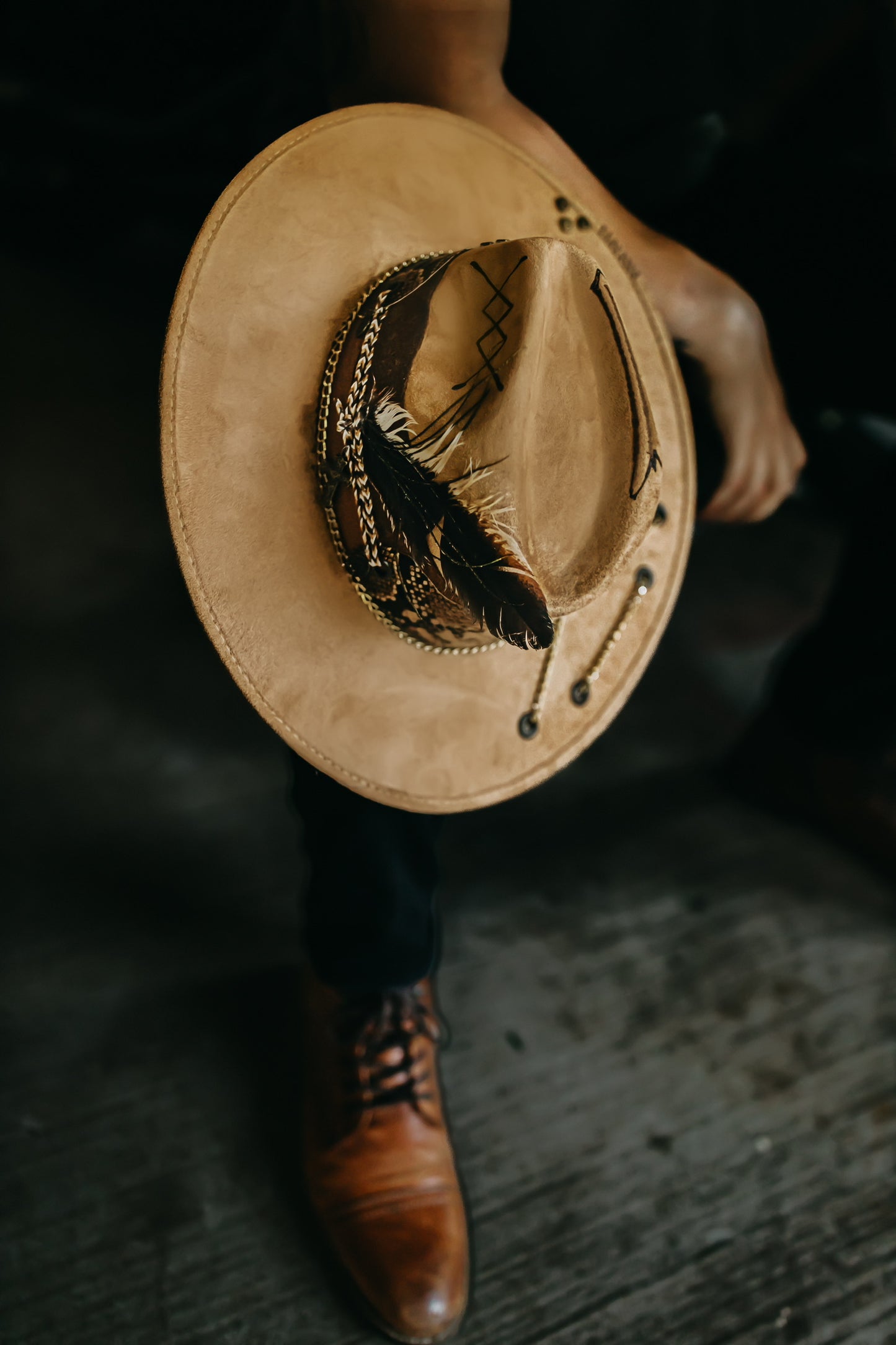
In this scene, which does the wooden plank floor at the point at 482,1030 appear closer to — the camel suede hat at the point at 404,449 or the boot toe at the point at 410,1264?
the boot toe at the point at 410,1264

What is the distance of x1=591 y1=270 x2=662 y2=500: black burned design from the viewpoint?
57 centimetres

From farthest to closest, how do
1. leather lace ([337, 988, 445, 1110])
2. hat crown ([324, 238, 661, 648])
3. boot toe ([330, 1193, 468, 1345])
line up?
leather lace ([337, 988, 445, 1110]) < boot toe ([330, 1193, 468, 1345]) < hat crown ([324, 238, 661, 648])

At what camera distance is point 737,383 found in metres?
0.82

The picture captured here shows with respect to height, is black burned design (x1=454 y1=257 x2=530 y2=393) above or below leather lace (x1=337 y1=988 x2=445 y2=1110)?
above

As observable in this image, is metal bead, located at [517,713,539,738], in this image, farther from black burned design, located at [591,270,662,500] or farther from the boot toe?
the boot toe

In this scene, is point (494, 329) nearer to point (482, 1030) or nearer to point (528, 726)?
point (528, 726)

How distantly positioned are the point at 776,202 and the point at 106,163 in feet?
5.67

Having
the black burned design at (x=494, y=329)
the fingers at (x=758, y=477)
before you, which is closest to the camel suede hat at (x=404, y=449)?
the black burned design at (x=494, y=329)

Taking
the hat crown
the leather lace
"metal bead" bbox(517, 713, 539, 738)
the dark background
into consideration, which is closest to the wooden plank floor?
the dark background

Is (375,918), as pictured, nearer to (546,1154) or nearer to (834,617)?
(546,1154)

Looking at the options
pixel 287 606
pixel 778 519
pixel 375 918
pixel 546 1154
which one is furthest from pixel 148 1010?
pixel 778 519

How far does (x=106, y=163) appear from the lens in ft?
6.55

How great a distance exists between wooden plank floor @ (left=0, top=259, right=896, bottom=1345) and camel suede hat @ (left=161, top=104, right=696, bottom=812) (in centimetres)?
53

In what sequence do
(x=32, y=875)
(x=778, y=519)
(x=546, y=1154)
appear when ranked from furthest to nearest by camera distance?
(x=778, y=519), (x=32, y=875), (x=546, y=1154)
